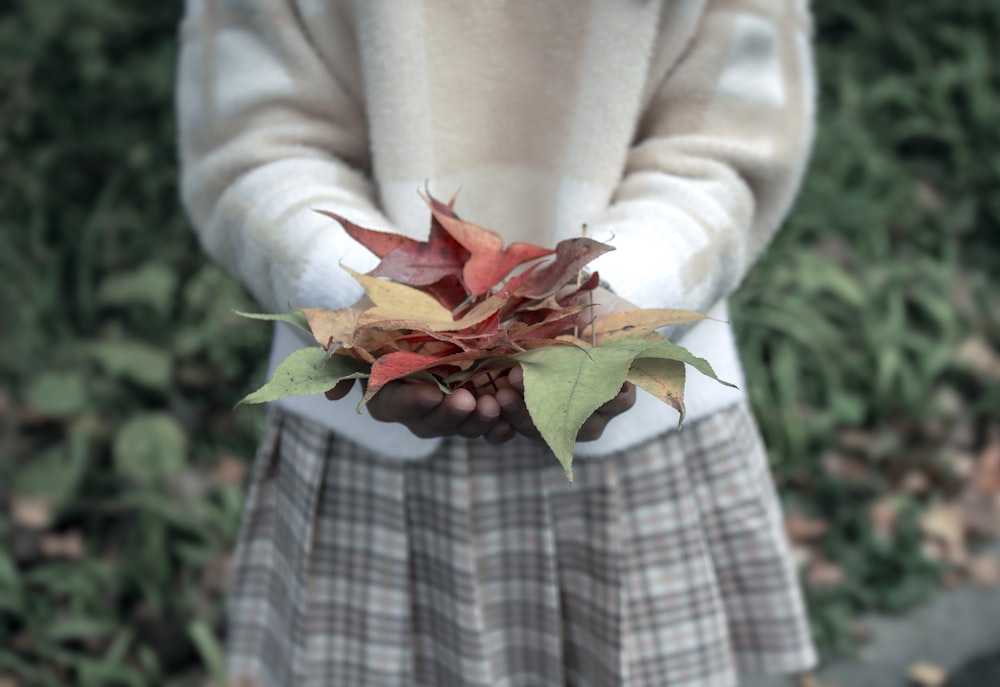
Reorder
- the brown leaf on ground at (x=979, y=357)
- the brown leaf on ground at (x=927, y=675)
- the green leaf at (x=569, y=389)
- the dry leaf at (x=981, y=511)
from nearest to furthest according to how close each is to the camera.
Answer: the green leaf at (x=569, y=389) → the brown leaf on ground at (x=927, y=675) → the dry leaf at (x=981, y=511) → the brown leaf on ground at (x=979, y=357)

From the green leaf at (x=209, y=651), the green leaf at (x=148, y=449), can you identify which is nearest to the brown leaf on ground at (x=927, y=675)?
the green leaf at (x=209, y=651)

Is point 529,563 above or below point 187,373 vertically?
above

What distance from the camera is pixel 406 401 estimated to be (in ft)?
2.45

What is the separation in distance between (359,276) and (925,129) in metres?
2.72

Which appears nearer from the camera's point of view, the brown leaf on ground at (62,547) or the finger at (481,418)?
the finger at (481,418)

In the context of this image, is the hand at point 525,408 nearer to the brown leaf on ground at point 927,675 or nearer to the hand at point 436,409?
the hand at point 436,409

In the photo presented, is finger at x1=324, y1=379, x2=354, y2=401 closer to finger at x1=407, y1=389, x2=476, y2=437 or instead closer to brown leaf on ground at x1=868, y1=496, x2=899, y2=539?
finger at x1=407, y1=389, x2=476, y2=437

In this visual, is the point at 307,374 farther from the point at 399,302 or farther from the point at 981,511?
the point at 981,511

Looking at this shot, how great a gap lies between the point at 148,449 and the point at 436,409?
1.49 metres

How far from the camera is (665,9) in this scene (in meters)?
0.95

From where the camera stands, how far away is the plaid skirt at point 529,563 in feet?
3.31

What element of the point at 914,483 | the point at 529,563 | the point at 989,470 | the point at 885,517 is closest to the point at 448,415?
the point at 529,563

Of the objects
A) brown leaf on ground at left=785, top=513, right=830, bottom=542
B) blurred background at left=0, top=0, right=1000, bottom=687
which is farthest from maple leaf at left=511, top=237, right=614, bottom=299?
brown leaf on ground at left=785, top=513, right=830, bottom=542

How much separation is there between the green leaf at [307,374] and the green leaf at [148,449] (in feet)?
4.72
